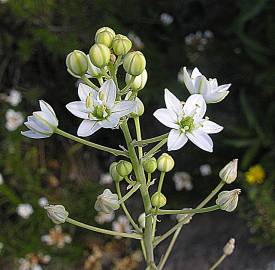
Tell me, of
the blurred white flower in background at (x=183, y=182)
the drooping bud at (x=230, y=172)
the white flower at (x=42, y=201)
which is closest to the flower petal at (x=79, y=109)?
the drooping bud at (x=230, y=172)

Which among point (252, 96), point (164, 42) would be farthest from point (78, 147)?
→ point (252, 96)

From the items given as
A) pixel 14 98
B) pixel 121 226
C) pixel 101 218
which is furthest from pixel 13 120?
pixel 121 226

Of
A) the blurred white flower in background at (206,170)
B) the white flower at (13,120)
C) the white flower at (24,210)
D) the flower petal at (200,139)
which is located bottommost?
the white flower at (24,210)

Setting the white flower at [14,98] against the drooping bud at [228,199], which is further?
the white flower at [14,98]

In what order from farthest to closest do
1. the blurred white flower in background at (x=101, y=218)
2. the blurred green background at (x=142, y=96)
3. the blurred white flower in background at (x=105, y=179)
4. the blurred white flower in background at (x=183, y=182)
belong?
the blurred white flower in background at (x=105, y=179)
the blurred white flower in background at (x=183, y=182)
the blurred white flower in background at (x=101, y=218)
the blurred green background at (x=142, y=96)

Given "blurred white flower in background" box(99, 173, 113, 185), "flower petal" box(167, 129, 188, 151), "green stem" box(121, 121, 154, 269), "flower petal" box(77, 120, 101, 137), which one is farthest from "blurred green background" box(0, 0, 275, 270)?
"flower petal" box(77, 120, 101, 137)

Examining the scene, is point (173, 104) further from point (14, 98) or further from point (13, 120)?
point (14, 98)

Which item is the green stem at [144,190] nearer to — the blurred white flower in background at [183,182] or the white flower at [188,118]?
the white flower at [188,118]

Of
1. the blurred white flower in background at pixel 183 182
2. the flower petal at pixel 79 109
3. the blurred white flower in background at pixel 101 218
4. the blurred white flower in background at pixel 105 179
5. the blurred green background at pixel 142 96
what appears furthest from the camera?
the blurred white flower in background at pixel 105 179

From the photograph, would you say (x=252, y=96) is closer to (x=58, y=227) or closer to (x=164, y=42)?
(x=164, y=42)
